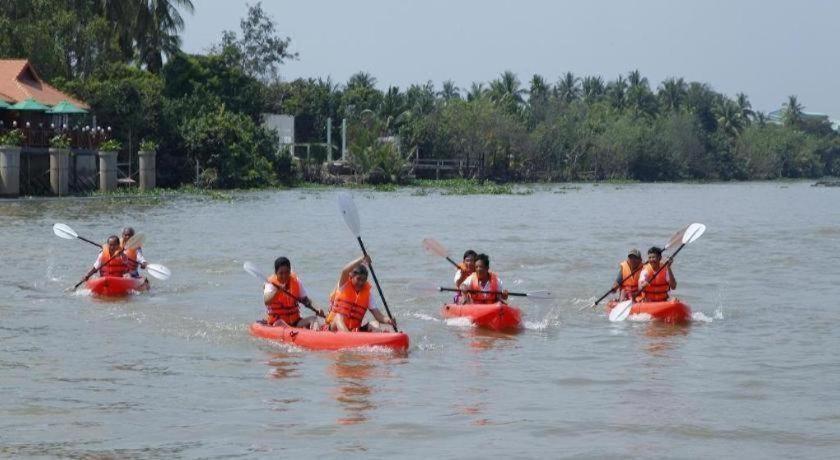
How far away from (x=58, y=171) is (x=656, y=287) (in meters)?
30.8

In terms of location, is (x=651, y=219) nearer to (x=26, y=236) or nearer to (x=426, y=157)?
(x=26, y=236)

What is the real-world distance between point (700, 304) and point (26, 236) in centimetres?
1611

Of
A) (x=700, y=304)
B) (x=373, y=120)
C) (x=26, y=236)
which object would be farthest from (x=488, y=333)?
(x=373, y=120)

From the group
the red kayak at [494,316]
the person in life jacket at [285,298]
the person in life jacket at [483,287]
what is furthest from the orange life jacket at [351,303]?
the person in life jacket at [483,287]

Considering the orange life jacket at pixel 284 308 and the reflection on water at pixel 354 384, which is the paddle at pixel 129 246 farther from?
the reflection on water at pixel 354 384

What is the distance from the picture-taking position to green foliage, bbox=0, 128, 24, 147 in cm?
4053

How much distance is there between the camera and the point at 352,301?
13.3 meters

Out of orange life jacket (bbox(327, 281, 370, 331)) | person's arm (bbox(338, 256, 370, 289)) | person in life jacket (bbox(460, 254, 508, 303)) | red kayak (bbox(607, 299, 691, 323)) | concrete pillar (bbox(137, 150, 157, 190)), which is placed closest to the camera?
person's arm (bbox(338, 256, 370, 289))

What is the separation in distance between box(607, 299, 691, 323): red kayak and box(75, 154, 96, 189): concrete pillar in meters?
32.6

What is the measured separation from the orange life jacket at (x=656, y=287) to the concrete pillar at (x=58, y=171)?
30.5 m

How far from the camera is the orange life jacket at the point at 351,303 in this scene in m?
13.3

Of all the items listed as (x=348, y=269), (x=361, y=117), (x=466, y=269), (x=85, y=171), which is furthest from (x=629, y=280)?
(x=361, y=117)

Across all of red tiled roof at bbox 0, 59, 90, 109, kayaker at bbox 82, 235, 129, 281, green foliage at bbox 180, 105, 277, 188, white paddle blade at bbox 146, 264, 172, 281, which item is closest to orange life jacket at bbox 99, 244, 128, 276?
kayaker at bbox 82, 235, 129, 281

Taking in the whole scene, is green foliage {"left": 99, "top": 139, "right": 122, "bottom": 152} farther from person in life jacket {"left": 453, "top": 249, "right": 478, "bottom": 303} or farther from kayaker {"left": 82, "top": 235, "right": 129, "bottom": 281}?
person in life jacket {"left": 453, "top": 249, "right": 478, "bottom": 303}
